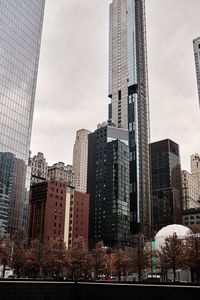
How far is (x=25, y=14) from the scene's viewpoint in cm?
13438

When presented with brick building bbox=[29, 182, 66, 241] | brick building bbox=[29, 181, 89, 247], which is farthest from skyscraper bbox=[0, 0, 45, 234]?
brick building bbox=[29, 181, 89, 247]

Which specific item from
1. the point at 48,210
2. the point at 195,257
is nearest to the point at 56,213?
the point at 48,210

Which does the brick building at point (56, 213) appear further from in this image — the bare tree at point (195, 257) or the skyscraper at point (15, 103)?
the bare tree at point (195, 257)

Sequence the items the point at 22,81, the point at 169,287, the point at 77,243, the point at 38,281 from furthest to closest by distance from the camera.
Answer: the point at 22,81 < the point at 77,243 < the point at 38,281 < the point at 169,287

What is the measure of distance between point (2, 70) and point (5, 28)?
15414 millimetres

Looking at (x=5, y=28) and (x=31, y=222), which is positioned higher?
(x=5, y=28)

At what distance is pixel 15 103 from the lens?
416ft

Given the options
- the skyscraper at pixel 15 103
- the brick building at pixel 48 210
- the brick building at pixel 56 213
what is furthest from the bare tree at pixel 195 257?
the brick building at pixel 48 210

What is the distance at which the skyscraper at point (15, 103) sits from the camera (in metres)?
122

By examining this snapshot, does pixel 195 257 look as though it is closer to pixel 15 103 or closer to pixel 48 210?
pixel 15 103

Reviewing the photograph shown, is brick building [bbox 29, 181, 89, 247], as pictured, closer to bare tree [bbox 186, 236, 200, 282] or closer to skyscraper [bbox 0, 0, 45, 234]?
skyscraper [bbox 0, 0, 45, 234]

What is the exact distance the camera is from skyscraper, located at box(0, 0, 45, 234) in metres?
122

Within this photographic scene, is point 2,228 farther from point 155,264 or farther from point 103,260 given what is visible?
point 155,264

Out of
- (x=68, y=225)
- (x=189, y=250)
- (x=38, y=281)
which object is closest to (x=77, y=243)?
(x=189, y=250)
